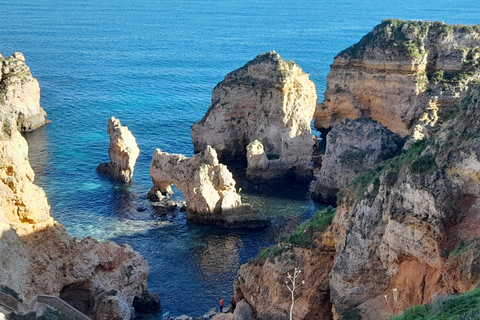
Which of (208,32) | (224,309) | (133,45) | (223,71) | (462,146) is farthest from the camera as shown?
(208,32)

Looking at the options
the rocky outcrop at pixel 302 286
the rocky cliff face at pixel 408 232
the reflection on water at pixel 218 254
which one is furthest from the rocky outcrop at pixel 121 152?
the rocky outcrop at pixel 302 286

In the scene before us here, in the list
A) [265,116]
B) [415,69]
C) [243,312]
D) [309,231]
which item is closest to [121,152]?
[265,116]

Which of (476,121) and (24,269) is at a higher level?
(476,121)

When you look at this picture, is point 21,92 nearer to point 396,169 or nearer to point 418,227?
point 396,169

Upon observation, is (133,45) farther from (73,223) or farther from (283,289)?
(283,289)

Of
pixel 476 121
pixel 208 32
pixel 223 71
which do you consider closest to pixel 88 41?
pixel 208 32

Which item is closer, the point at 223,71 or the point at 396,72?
the point at 396,72

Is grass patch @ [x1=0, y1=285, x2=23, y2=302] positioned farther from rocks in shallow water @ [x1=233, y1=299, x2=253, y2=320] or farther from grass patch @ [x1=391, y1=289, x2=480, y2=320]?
grass patch @ [x1=391, y1=289, x2=480, y2=320]
